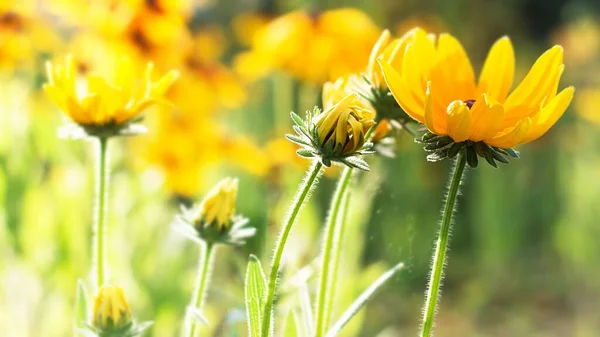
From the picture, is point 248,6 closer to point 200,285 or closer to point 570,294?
point 570,294

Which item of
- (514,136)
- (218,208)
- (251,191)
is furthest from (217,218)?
(251,191)

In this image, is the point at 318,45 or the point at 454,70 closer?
the point at 454,70

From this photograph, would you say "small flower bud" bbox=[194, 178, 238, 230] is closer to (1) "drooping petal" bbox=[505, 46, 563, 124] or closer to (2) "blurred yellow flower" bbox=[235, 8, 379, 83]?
(1) "drooping petal" bbox=[505, 46, 563, 124]

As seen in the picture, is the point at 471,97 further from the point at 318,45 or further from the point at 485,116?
the point at 318,45

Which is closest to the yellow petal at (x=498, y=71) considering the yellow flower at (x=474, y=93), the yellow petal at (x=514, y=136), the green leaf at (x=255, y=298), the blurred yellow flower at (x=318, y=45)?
the yellow flower at (x=474, y=93)

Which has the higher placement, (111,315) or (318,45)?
(318,45)

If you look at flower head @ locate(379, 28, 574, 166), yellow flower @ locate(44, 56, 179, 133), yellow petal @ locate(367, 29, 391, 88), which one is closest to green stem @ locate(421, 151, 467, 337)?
flower head @ locate(379, 28, 574, 166)
